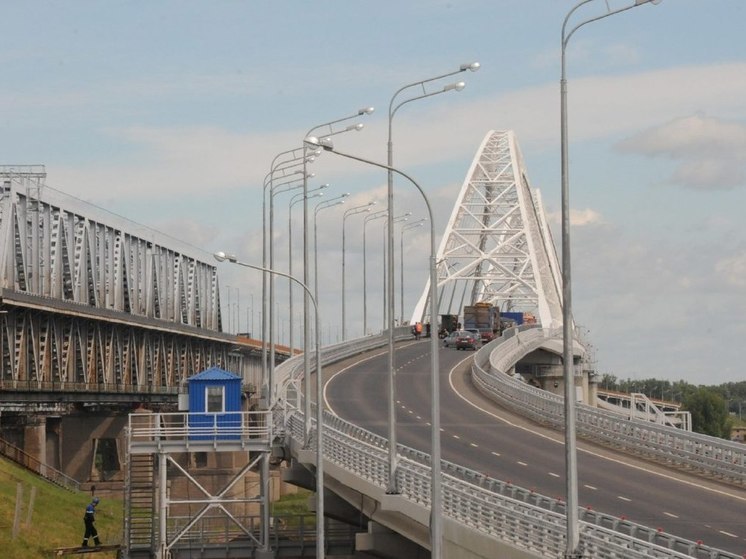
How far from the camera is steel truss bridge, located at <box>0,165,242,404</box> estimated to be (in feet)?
263

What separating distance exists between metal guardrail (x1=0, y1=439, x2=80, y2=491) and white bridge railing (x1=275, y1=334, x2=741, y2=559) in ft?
112

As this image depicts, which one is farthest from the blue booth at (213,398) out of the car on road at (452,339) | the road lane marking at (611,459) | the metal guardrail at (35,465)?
the car on road at (452,339)

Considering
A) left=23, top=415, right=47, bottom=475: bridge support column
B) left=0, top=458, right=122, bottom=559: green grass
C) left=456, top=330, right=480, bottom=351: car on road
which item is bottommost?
left=0, top=458, right=122, bottom=559: green grass

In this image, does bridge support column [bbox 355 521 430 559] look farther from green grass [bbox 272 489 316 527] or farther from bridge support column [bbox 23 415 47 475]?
green grass [bbox 272 489 316 527]

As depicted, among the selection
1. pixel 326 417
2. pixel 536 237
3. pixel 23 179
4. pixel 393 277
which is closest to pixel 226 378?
pixel 326 417

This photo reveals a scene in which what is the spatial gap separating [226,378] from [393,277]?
20.3 metres

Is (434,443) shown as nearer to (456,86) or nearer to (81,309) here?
(456,86)

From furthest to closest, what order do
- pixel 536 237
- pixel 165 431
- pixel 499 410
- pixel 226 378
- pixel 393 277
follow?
1. pixel 536 237
2. pixel 499 410
3. pixel 226 378
4. pixel 165 431
5. pixel 393 277

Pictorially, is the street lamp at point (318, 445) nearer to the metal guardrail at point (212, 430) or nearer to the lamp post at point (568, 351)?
the metal guardrail at point (212, 430)

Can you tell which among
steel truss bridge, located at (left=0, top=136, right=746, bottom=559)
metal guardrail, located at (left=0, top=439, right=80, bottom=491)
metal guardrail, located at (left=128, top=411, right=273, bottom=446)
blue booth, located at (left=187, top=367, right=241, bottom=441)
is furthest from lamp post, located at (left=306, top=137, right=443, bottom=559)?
metal guardrail, located at (left=0, top=439, right=80, bottom=491)

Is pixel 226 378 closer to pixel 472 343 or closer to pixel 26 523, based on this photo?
pixel 26 523

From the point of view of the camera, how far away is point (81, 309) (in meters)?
88.5

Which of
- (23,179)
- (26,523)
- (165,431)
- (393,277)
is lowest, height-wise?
(26,523)

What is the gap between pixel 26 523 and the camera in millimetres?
66438
